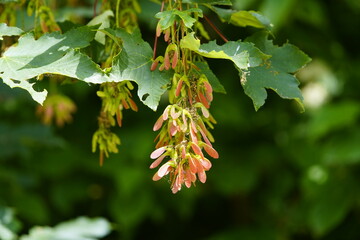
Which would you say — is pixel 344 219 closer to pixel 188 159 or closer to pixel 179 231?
pixel 179 231

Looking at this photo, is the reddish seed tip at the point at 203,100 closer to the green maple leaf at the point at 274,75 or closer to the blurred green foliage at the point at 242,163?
the green maple leaf at the point at 274,75

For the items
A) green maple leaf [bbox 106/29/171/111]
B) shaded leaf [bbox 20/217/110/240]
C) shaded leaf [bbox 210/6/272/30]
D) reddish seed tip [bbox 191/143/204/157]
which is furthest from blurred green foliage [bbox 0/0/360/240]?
reddish seed tip [bbox 191/143/204/157]

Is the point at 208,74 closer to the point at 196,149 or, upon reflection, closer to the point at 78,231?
the point at 196,149

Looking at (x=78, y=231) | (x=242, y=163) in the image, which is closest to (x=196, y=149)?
(x=78, y=231)

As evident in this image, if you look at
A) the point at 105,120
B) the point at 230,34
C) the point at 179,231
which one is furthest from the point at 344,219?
the point at 105,120

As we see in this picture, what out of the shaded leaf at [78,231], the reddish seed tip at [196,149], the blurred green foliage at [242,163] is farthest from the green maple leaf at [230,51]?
the blurred green foliage at [242,163]

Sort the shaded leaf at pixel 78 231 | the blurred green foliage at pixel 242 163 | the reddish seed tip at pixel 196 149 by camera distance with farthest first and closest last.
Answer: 1. the blurred green foliage at pixel 242 163
2. the shaded leaf at pixel 78 231
3. the reddish seed tip at pixel 196 149

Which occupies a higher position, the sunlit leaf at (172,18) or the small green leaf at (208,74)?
the sunlit leaf at (172,18)
